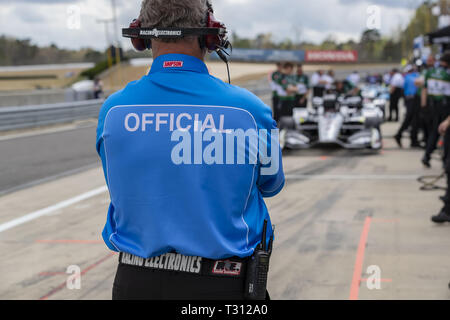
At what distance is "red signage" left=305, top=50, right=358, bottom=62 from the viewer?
86.4 m

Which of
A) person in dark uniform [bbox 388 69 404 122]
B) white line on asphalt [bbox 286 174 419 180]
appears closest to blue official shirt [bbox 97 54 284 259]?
white line on asphalt [bbox 286 174 419 180]

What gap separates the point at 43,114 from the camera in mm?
19656

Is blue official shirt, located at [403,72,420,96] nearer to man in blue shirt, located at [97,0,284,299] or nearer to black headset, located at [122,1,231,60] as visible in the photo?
black headset, located at [122,1,231,60]

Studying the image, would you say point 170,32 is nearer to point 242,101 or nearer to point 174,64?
point 174,64

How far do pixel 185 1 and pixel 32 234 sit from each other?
15.8 ft

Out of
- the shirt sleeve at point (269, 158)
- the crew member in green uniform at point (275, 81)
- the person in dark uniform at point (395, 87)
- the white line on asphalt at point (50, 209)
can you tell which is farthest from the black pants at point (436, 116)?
the person in dark uniform at point (395, 87)

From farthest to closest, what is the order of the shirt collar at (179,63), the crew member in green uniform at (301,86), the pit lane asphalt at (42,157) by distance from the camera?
the crew member in green uniform at (301,86) → the pit lane asphalt at (42,157) → the shirt collar at (179,63)

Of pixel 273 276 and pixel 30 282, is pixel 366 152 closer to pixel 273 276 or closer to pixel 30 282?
pixel 273 276

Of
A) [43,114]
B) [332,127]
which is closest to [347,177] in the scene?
[332,127]

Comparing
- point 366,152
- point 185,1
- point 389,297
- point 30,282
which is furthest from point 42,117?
point 185,1

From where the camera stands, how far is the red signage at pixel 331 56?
86.4 metres

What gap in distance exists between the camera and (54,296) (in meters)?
4.20

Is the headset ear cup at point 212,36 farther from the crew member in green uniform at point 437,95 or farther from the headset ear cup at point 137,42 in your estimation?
the crew member in green uniform at point 437,95

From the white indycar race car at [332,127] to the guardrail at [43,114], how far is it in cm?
399
